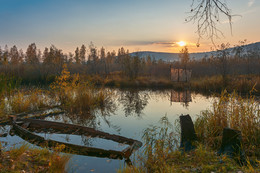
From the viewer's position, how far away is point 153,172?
4.23 m

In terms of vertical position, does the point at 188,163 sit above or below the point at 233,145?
below

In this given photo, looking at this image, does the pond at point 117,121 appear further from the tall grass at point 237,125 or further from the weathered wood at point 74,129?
the tall grass at point 237,125

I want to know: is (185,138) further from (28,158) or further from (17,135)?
(17,135)

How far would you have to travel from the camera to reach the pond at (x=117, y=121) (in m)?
5.26

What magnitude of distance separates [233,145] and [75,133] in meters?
5.12

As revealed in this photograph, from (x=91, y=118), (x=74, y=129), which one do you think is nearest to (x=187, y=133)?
(x=74, y=129)

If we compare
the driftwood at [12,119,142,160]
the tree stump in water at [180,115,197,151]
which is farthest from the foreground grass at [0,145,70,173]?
the tree stump in water at [180,115,197,151]

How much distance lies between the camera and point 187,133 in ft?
18.7

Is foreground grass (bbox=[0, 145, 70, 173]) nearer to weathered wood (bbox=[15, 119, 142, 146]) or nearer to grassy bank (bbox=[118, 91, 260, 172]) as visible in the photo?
grassy bank (bbox=[118, 91, 260, 172])

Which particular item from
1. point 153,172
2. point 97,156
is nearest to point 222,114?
point 153,172

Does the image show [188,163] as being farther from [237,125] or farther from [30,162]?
[30,162]

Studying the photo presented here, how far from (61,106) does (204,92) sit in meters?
12.5

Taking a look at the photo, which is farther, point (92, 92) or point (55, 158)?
point (92, 92)

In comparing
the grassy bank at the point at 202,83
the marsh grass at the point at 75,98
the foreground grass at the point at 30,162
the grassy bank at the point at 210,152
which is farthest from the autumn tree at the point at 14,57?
the grassy bank at the point at 210,152
